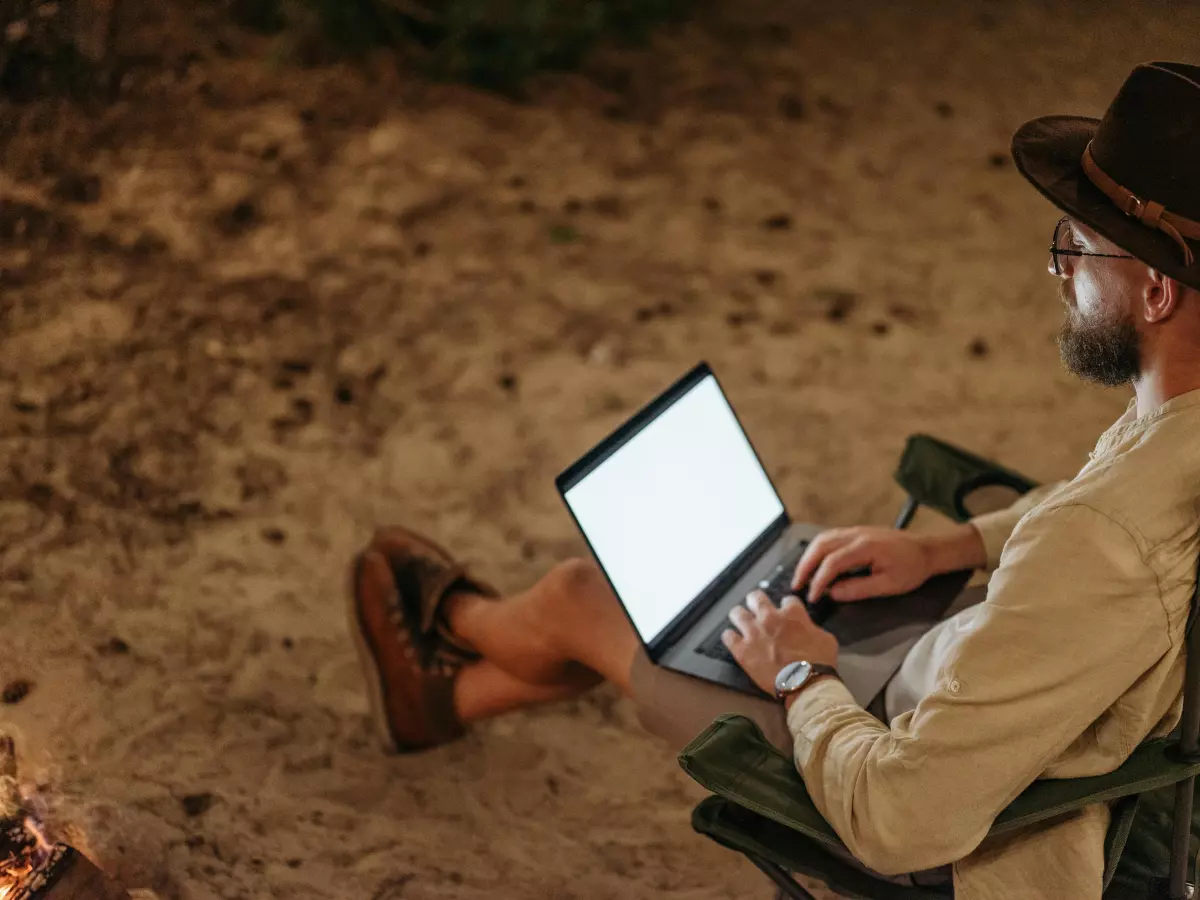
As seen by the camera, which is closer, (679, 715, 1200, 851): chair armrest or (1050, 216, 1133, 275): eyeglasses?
(679, 715, 1200, 851): chair armrest

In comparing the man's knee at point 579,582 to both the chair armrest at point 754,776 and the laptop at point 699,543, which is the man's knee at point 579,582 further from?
the chair armrest at point 754,776

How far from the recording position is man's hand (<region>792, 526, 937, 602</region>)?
1.62 metres

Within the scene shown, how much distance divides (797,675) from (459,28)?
2.81 metres

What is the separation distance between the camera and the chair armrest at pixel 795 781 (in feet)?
3.77

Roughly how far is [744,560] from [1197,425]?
2.68 feet

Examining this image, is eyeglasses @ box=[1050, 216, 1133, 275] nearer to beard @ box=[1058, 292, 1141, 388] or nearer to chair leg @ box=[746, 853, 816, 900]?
beard @ box=[1058, 292, 1141, 388]

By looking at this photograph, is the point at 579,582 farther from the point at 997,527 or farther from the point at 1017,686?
the point at 1017,686

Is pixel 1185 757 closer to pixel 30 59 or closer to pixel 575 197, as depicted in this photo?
pixel 575 197

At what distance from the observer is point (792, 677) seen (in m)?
1.41

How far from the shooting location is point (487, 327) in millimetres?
2961

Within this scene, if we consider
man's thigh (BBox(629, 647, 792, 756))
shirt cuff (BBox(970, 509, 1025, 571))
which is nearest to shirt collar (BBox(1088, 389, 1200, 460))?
shirt cuff (BBox(970, 509, 1025, 571))

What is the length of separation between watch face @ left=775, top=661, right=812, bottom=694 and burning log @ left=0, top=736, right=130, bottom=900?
1.04 meters

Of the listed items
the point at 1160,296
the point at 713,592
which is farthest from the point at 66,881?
the point at 1160,296

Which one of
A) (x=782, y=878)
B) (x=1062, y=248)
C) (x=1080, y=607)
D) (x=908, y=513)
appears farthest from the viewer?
(x=908, y=513)
